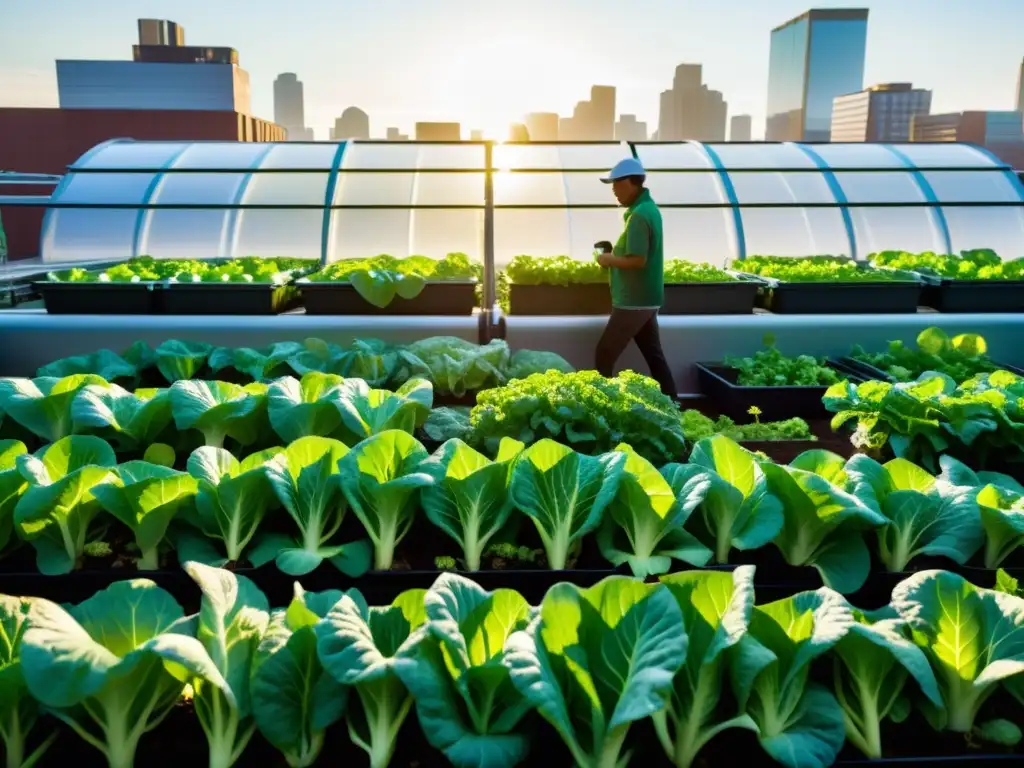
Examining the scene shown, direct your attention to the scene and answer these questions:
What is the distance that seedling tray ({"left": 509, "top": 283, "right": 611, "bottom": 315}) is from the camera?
15.4 feet

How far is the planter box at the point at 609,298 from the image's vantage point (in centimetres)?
470

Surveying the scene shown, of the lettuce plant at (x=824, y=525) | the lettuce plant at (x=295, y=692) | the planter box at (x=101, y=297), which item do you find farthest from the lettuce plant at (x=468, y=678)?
the planter box at (x=101, y=297)

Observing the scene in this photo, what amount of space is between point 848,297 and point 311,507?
12.4 ft

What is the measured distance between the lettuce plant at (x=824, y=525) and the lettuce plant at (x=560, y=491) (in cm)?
44

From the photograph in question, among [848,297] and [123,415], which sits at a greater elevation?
[848,297]

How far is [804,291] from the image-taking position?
483 centimetres

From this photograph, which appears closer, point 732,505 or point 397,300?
point 732,505

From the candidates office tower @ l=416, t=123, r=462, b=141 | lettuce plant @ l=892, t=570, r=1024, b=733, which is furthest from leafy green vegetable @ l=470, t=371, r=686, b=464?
office tower @ l=416, t=123, r=462, b=141

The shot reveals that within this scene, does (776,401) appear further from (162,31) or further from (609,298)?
(162,31)

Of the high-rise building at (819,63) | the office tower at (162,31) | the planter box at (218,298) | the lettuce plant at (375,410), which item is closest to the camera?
the lettuce plant at (375,410)

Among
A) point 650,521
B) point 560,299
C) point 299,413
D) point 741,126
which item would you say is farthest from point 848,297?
point 741,126

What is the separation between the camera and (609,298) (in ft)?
15.7

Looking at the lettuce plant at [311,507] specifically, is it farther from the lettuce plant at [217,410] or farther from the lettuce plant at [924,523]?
the lettuce plant at [924,523]

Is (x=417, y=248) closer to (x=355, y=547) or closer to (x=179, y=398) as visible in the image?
(x=179, y=398)
